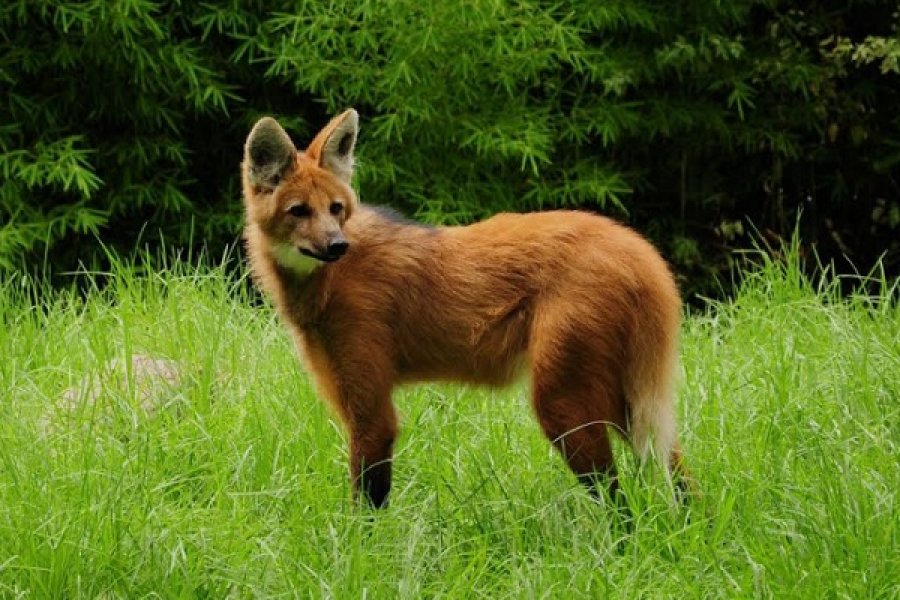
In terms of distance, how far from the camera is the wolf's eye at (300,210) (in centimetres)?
Result: 333

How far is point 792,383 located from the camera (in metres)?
3.80

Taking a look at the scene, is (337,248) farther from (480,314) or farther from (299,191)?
(480,314)

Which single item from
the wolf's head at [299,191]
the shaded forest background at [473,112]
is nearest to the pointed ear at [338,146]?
the wolf's head at [299,191]

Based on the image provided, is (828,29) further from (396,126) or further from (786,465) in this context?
(786,465)

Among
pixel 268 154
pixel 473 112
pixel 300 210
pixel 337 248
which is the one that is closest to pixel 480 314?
pixel 337 248

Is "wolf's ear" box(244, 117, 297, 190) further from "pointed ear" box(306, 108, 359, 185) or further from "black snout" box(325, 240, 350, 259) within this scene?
"black snout" box(325, 240, 350, 259)

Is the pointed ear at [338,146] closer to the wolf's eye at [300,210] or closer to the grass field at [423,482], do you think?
the wolf's eye at [300,210]

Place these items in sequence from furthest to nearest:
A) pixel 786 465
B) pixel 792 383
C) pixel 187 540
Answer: pixel 792 383, pixel 786 465, pixel 187 540

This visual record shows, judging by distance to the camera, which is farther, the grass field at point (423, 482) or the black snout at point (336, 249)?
the black snout at point (336, 249)

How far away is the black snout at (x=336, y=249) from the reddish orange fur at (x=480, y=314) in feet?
0.25

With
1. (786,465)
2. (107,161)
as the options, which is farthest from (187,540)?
(107,161)

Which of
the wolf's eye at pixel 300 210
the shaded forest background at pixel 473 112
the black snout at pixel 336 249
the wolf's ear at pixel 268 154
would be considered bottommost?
the shaded forest background at pixel 473 112

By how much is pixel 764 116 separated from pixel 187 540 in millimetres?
4859

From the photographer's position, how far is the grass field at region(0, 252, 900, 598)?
2.77 m
